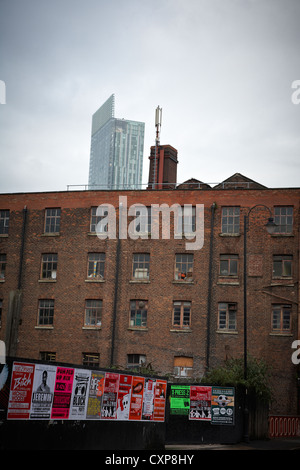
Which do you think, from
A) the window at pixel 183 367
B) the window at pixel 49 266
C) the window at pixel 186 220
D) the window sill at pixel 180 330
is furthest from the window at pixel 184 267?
the window at pixel 49 266

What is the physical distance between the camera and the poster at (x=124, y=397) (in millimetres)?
16578

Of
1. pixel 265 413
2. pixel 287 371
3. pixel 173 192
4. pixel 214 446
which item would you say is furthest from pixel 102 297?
pixel 214 446

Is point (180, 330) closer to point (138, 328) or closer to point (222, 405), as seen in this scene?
point (138, 328)

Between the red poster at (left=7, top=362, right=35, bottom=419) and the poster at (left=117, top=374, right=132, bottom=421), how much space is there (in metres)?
4.16

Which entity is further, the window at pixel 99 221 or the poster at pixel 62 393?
the window at pixel 99 221

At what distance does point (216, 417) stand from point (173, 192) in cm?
2001

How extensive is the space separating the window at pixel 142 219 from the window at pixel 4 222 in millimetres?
10279

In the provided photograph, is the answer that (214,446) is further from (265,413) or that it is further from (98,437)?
(98,437)

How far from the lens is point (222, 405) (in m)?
23.8

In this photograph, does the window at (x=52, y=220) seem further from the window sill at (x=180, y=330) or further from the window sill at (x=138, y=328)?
the window sill at (x=180, y=330)

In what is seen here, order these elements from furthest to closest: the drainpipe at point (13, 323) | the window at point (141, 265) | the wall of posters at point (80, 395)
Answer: the window at point (141, 265) < the drainpipe at point (13, 323) < the wall of posters at point (80, 395)

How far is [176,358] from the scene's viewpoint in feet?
127

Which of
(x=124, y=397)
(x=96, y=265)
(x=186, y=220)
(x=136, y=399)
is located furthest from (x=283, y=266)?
(x=124, y=397)

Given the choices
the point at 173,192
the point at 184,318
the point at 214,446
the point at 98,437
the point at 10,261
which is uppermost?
the point at 173,192
